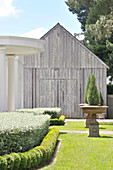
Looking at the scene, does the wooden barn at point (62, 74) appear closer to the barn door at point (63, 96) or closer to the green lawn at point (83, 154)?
the barn door at point (63, 96)

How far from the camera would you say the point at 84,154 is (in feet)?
30.1

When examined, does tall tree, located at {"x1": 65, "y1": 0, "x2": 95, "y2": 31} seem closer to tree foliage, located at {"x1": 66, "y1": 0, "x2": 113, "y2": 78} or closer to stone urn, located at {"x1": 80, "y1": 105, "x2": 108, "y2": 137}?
tree foliage, located at {"x1": 66, "y1": 0, "x2": 113, "y2": 78}

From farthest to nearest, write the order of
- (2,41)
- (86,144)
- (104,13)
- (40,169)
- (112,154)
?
1. (104,13)
2. (2,41)
3. (86,144)
4. (112,154)
5. (40,169)

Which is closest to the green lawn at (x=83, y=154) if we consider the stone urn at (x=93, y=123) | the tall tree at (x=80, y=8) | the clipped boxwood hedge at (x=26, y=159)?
the clipped boxwood hedge at (x=26, y=159)

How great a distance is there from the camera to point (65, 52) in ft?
79.5

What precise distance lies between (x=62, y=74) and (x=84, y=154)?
15145 millimetres

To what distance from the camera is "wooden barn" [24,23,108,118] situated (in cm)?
2397

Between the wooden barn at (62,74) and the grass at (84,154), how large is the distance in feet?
38.2

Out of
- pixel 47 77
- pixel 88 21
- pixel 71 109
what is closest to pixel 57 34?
pixel 47 77

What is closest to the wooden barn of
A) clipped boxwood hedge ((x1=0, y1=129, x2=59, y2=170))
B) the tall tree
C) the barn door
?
the barn door

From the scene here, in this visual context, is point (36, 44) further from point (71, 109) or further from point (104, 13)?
point (104, 13)

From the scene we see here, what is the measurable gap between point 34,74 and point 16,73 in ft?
15.0

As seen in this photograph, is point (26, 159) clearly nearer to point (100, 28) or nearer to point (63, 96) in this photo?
point (63, 96)

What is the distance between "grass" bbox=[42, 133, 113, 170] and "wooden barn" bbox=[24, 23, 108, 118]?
11.6 m
